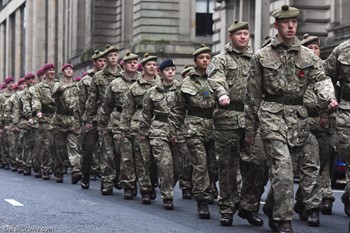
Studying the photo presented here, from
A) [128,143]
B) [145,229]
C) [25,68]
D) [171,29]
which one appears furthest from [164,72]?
[25,68]

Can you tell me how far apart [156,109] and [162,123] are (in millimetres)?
231

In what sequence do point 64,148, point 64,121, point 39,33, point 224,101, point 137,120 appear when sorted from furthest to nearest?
1. point 39,33
2. point 64,148
3. point 64,121
4. point 137,120
5. point 224,101

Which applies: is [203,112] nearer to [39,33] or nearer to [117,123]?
[117,123]

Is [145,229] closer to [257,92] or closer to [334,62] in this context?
[257,92]

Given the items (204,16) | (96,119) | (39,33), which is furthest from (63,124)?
(39,33)

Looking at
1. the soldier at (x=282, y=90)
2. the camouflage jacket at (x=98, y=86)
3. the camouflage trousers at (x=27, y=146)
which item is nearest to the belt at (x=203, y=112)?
the soldier at (x=282, y=90)

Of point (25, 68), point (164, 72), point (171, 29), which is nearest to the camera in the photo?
point (164, 72)

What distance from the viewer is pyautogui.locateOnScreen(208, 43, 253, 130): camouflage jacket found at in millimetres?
12289

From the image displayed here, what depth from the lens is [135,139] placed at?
16234 millimetres

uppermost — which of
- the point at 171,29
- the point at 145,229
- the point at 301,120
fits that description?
the point at 171,29

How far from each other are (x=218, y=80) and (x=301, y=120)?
1109 millimetres

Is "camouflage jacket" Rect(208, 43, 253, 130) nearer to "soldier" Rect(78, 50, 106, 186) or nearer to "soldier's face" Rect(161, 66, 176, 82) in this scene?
"soldier's face" Rect(161, 66, 176, 82)

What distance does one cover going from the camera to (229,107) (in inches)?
488

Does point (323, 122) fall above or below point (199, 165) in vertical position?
above
